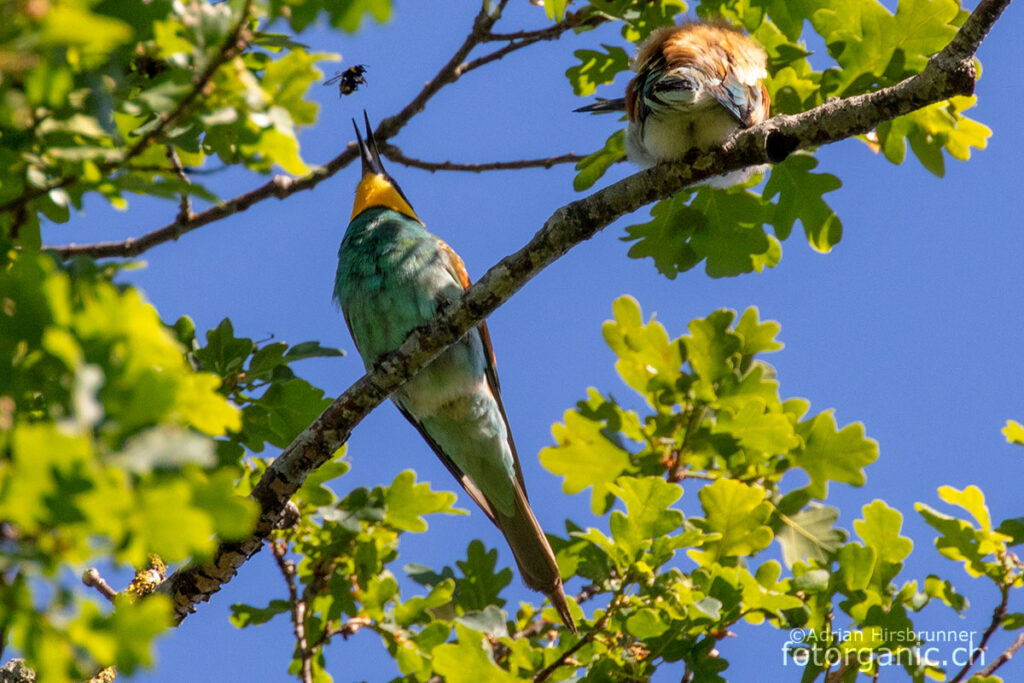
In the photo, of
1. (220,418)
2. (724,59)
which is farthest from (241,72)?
(724,59)

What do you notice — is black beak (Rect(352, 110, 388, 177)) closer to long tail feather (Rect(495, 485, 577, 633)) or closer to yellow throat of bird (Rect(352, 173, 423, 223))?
yellow throat of bird (Rect(352, 173, 423, 223))

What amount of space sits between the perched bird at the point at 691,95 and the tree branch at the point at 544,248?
0.21 m

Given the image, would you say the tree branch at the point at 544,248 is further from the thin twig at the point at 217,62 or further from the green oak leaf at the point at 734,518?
the thin twig at the point at 217,62

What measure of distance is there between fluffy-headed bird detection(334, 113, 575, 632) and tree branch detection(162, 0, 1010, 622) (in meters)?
1.29

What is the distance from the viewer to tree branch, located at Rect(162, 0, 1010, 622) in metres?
3.40

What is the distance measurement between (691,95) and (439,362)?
2.04 metres

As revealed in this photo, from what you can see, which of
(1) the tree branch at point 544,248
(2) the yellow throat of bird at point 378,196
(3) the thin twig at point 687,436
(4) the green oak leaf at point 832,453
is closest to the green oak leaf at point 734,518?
(3) the thin twig at point 687,436

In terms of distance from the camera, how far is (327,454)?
12.1 feet

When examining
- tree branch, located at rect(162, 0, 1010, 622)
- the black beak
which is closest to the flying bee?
the black beak

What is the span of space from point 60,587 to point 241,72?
98 cm

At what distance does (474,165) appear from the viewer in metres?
5.01

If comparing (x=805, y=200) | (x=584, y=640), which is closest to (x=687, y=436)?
(x=584, y=640)

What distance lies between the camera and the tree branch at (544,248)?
3396mm

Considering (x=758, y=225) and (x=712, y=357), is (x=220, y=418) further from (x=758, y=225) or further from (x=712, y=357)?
(x=758, y=225)
